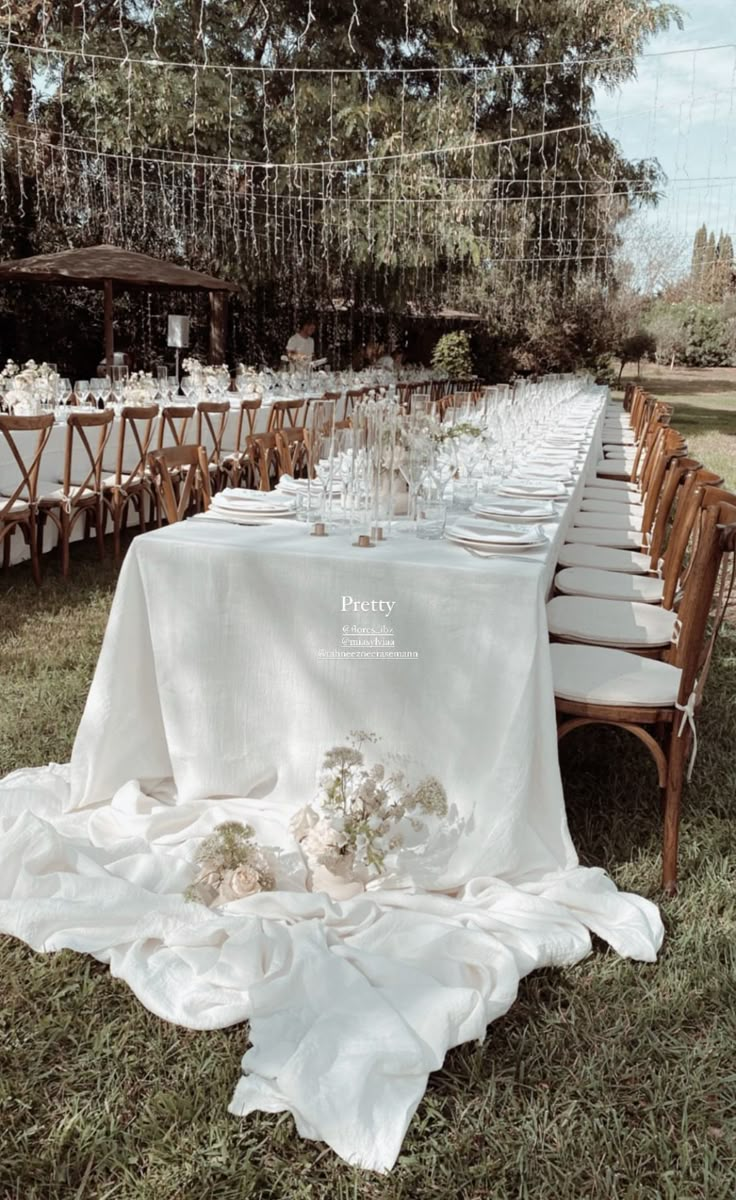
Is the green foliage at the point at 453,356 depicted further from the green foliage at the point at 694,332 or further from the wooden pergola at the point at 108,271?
the green foliage at the point at 694,332

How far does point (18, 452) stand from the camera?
16.2 feet

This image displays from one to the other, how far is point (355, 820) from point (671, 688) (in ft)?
2.97

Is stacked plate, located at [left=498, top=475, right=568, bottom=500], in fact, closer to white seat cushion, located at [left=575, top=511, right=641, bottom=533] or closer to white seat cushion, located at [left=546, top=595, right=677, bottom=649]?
white seat cushion, located at [left=546, top=595, right=677, bottom=649]

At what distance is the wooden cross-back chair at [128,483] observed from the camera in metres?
5.61

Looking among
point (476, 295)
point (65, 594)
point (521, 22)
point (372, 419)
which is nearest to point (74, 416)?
point (65, 594)

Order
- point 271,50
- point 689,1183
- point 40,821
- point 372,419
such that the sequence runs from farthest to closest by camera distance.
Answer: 1. point 271,50
2. point 372,419
3. point 40,821
4. point 689,1183

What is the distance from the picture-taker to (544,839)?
8.00 ft

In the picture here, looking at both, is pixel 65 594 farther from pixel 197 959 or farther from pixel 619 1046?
pixel 619 1046

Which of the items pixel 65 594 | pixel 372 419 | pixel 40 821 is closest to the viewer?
pixel 40 821

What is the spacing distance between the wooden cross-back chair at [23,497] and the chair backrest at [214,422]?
142 cm

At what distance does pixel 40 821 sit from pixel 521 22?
14.0 metres

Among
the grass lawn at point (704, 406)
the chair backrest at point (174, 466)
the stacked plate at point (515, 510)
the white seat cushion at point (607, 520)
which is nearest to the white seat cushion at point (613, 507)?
the white seat cushion at point (607, 520)

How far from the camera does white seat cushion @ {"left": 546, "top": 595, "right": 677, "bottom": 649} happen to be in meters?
2.97

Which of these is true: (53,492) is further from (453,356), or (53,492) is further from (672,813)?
(453,356)
